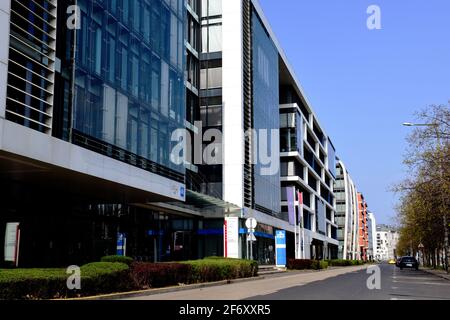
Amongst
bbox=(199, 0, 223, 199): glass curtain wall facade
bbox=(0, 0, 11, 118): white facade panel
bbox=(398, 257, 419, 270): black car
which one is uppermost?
bbox=(199, 0, 223, 199): glass curtain wall facade

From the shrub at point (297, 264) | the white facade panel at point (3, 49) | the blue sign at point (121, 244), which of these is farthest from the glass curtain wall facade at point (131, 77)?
the shrub at point (297, 264)

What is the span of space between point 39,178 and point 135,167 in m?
5.31

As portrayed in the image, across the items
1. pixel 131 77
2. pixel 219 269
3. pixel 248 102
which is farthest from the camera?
pixel 248 102

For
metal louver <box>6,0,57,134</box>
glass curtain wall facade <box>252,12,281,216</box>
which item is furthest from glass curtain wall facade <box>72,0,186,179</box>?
Result: glass curtain wall facade <box>252,12,281,216</box>

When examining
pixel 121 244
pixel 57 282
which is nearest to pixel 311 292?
pixel 57 282

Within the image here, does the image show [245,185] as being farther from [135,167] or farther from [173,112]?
[135,167]

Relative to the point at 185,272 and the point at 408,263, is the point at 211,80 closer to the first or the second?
the point at 408,263

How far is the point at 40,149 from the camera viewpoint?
20891 mm

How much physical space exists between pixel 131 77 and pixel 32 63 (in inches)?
322

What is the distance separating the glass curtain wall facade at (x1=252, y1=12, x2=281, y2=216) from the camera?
2318 inches

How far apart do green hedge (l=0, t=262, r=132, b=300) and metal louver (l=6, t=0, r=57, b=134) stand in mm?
6131

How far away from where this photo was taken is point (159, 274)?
22609 millimetres

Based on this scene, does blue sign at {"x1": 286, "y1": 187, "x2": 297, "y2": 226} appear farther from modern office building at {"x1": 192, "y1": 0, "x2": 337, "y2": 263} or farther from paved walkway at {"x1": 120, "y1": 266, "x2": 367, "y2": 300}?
paved walkway at {"x1": 120, "y1": 266, "x2": 367, "y2": 300}
